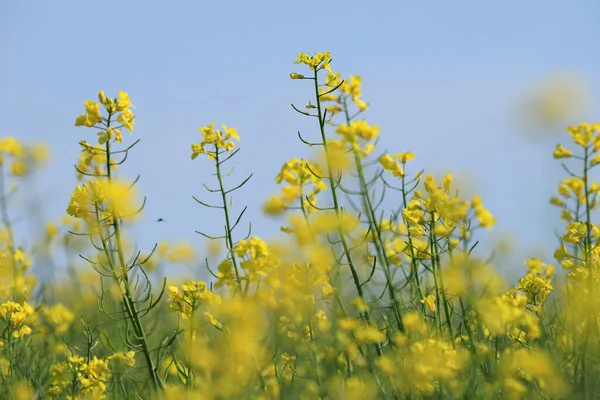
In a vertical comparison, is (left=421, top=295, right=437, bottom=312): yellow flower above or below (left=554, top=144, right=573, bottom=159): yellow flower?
below

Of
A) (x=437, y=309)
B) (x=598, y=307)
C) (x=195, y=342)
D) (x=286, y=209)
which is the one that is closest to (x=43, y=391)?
(x=195, y=342)

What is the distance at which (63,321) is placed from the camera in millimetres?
6590

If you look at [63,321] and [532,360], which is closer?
[532,360]

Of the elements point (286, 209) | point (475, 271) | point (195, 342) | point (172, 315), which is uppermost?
point (286, 209)

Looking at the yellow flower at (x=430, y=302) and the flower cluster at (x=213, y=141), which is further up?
the flower cluster at (x=213, y=141)

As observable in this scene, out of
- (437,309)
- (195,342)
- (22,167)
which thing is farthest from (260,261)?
(22,167)

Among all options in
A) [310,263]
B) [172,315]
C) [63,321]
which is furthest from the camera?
[172,315]

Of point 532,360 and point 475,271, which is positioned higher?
point 475,271

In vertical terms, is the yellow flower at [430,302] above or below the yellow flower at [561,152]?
below

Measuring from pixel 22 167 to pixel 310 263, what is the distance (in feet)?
13.7

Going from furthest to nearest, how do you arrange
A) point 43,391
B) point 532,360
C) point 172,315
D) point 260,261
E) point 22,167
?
point 172,315 < point 22,167 < point 43,391 < point 260,261 < point 532,360

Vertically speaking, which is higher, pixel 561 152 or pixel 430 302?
pixel 561 152

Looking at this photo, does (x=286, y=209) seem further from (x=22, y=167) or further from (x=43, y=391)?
(x=22, y=167)

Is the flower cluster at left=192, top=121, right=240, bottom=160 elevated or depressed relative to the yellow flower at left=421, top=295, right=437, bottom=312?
elevated
